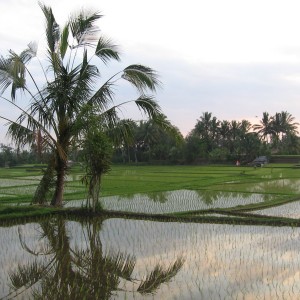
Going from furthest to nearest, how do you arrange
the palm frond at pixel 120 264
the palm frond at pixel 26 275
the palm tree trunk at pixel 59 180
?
1. the palm tree trunk at pixel 59 180
2. the palm frond at pixel 120 264
3. the palm frond at pixel 26 275

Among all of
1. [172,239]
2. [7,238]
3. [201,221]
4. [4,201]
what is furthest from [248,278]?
[4,201]

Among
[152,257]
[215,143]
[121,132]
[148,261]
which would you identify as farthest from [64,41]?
[215,143]

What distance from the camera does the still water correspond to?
4.14 meters

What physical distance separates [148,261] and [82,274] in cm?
89

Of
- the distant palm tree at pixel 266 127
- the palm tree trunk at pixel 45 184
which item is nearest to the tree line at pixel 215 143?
the distant palm tree at pixel 266 127

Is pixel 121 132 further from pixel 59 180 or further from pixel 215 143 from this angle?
pixel 215 143

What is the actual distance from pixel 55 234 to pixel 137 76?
12.3 feet

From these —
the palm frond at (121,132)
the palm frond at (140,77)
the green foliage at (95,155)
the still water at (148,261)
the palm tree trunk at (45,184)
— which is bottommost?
the still water at (148,261)

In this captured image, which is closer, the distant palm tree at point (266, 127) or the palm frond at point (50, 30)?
the palm frond at point (50, 30)

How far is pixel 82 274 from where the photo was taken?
15.4 ft

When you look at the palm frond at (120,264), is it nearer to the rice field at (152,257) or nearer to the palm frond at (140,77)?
the rice field at (152,257)

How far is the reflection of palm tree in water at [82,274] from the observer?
13.5ft

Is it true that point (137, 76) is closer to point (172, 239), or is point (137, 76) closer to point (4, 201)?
point (172, 239)

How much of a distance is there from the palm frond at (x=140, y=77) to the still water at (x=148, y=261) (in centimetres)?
294
